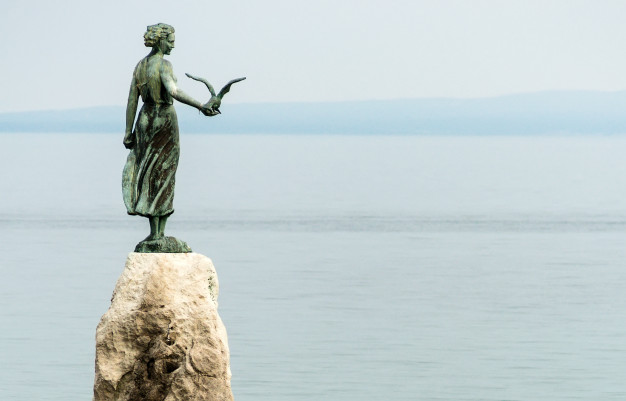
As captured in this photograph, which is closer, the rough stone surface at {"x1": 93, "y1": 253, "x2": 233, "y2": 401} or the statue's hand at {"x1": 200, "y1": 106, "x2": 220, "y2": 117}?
the statue's hand at {"x1": 200, "y1": 106, "x2": 220, "y2": 117}

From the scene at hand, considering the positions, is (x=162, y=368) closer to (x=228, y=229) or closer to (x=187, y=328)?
(x=187, y=328)

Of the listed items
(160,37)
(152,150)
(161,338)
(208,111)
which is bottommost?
(161,338)

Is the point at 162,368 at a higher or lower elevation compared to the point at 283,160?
lower

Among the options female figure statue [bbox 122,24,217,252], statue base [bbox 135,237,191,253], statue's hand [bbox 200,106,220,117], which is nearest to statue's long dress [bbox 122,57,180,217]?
female figure statue [bbox 122,24,217,252]

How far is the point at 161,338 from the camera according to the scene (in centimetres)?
1558

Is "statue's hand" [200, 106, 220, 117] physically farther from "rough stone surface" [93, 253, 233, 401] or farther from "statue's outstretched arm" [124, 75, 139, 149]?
"rough stone surface" [93, 253, 233, 401]

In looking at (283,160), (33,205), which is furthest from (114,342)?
(283,160)

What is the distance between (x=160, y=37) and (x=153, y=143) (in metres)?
0.94

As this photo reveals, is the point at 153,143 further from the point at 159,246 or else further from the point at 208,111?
the point at 159,246

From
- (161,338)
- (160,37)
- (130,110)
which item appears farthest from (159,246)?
(160,37)

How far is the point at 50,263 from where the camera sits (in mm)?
35844

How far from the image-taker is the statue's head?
15.7 meters

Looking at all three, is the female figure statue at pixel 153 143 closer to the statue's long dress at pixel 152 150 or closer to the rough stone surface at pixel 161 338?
the statue's long dress at pixel 152 150

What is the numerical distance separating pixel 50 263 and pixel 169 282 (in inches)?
815
